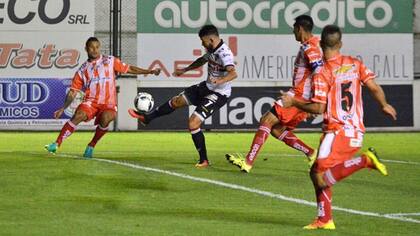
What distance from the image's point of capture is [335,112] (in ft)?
32.1

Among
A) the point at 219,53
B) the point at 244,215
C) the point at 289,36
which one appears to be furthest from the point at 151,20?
the point at 244,215

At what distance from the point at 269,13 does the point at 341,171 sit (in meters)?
17.0

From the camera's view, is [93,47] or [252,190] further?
[93,47]

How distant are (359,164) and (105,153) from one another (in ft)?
30.8

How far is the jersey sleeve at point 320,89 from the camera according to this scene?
9.65 metres

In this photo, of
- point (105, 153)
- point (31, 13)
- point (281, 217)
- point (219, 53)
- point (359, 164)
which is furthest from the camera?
point (31, 13)

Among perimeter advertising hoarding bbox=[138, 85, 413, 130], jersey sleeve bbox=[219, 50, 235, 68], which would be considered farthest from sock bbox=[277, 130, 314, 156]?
perimeter advertising hoarding bbox=[138, 85, 413, 130]

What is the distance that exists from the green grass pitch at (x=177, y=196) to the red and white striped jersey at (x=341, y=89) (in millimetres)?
928

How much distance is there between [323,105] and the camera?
968 centimetres

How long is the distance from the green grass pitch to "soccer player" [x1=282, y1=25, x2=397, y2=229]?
414mm

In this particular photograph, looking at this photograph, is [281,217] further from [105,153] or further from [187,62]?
[187,62]

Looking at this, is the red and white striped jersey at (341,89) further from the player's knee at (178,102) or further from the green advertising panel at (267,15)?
the green advertising panel at (267,15)

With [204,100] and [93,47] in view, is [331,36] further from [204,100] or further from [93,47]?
[93,47]

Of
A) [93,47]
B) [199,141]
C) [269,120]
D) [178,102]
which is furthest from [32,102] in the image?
[269,120]
